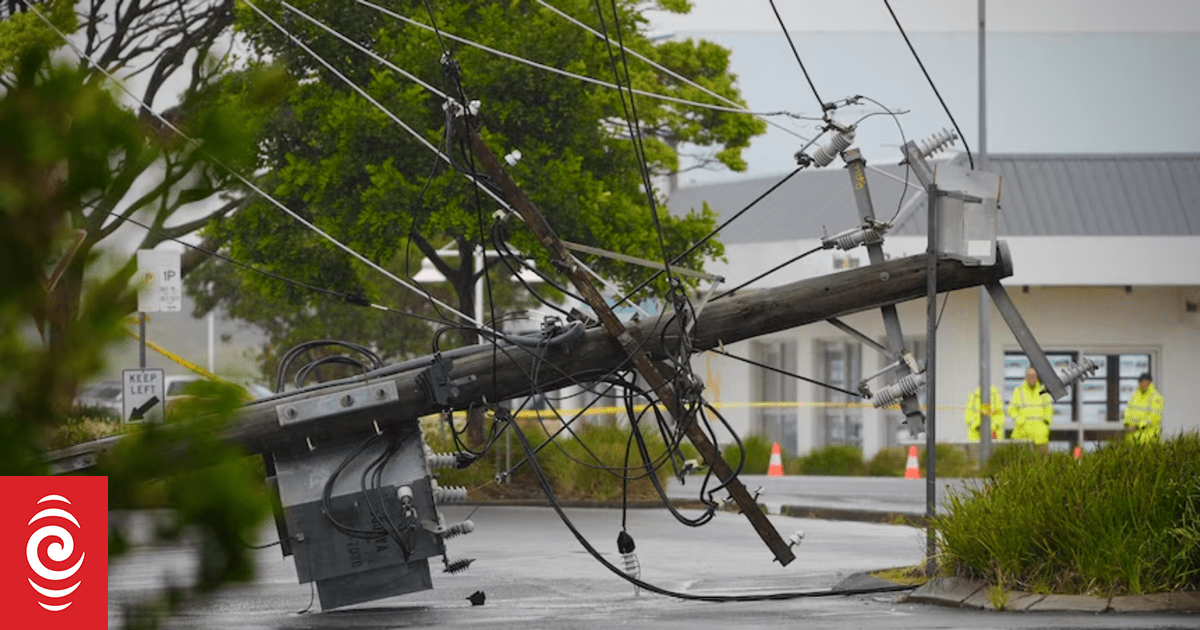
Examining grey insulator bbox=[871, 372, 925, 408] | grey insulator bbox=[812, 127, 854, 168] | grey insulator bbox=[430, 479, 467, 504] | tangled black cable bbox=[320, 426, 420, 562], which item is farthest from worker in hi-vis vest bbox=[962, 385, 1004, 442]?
tangled black cable bbox=[320, 426, 420, 562]

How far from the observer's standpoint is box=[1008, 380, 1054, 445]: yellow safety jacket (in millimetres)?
28281

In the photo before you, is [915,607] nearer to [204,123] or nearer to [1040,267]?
[204,123]

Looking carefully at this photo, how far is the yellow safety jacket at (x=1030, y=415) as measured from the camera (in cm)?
2828

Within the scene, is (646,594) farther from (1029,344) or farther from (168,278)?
(168,278)

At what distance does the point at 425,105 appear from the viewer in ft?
76.2

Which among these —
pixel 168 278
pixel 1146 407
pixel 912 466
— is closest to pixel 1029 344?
pixel 168 278

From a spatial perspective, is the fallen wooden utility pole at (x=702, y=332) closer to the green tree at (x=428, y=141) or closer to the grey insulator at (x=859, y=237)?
the grey insulator at (x=859, y=237)

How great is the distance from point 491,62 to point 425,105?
1050 millimetres

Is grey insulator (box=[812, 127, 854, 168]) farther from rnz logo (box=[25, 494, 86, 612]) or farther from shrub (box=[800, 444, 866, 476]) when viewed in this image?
shrub (box=[800, 444, 866, 476])

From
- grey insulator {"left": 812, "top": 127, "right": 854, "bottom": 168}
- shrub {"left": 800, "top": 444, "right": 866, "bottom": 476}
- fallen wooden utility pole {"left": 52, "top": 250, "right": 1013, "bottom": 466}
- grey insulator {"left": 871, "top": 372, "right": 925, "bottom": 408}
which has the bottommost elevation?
shrub {"left": 800, "top": 444, "right": 866, "bottom": 476}

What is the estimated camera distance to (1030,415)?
28328mm

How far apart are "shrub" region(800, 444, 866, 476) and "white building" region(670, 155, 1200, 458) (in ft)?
12.0

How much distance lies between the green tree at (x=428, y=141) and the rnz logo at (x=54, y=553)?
66.3 ft

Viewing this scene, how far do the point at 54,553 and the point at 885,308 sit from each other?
33.6 feet
